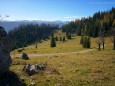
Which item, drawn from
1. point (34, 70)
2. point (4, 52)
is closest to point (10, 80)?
point (4, 52)

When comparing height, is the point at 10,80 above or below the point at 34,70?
below

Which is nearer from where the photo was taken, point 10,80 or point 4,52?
point 10,80

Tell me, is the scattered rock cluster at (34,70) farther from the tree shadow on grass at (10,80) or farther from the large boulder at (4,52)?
the large boulder at (4,52)

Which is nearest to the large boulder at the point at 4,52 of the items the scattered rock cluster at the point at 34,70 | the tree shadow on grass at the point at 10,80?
the tree shadow on grass at the point at 10,80

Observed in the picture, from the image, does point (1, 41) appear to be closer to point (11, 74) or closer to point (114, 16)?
point (11, 74)

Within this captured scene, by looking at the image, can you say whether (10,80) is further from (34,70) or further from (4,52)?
(34,70)

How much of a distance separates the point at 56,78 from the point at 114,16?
156384mm

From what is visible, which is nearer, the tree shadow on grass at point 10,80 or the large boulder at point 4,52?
the tree shadow on grass at point 10,80

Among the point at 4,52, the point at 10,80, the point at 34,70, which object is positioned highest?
the point at 4,52

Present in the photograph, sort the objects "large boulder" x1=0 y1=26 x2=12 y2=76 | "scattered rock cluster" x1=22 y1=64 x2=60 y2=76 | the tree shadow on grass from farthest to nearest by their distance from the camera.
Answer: "scattered rock cluster" x1=22 y1=64 x2=60 y2=76, "large boulder" x1=0 y1=26 x2=12 y2=76, the tree shadow on grass

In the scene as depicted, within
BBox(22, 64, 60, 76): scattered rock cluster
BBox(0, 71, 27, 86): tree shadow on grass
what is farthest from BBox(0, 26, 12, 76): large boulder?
BBox(22, 64, 60, 76): scattered rock cluster

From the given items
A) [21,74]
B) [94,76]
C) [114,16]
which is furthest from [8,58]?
[114,16]

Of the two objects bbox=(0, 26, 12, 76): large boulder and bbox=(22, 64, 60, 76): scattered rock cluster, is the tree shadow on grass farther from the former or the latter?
bbox=(22, 64, 60, 76): scattered rock cluster

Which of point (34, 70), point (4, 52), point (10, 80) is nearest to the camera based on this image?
point (10, 80)
